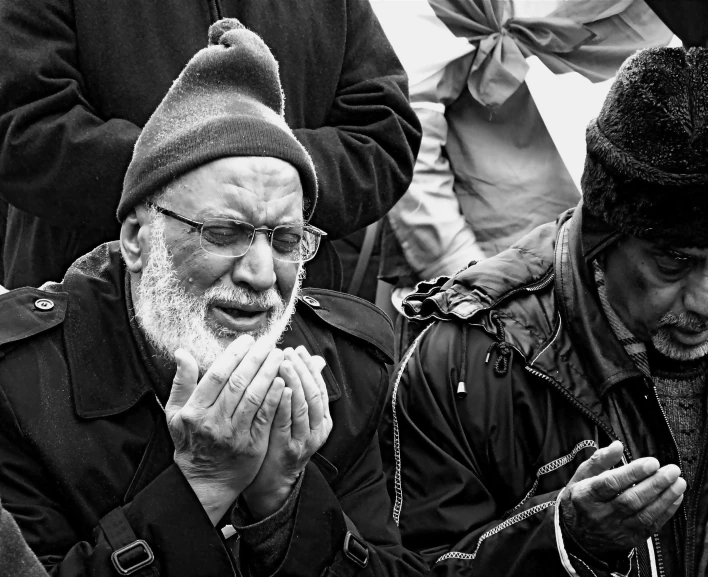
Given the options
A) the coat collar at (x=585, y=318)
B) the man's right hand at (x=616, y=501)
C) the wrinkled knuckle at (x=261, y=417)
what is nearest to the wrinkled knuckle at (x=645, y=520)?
the man's right hand at (x=616, y=501)

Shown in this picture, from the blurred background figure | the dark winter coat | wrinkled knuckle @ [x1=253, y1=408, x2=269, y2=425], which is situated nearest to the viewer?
the dark winter coat

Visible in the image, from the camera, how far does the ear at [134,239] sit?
396 cm

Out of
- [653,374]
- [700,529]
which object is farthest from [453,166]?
[700,529]

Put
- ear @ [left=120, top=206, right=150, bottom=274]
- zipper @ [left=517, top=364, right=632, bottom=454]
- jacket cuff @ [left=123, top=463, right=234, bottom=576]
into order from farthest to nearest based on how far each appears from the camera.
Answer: zipper @ [left=517, top=364, right=632, bottom=454] → ear @ [left=120, top=206, right=150, bottom=274] → jacket cuff @ [left=123, top=463, right=234, bottom=576]

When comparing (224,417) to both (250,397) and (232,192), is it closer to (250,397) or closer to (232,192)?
(250,397)

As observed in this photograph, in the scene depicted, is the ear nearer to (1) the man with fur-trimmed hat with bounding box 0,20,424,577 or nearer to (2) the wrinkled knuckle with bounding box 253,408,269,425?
(1) the man with fur-trimmed hat with bounding box 0,20,424,577

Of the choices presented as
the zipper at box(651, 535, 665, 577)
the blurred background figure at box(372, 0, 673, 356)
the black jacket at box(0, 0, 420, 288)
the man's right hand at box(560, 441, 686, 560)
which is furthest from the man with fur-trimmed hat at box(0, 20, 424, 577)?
the blurred background figure at box(372, 0, 673, 356)

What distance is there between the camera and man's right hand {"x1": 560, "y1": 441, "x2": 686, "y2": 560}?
3.67 m

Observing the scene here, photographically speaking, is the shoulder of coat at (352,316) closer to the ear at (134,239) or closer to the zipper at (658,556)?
the ear at (134,239)

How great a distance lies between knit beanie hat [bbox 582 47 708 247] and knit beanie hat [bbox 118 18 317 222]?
0.92 meters

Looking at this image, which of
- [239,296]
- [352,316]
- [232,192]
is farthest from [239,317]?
[352,316]

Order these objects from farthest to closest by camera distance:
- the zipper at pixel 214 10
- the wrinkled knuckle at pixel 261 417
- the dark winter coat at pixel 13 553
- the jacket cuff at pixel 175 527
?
1. the zipper at pixel 214 10
2. the wrinkled knuckle at pixel 261 417
3. the jacket cuff at pixel 175 527
4. the dark winter coat at pixel 13 553

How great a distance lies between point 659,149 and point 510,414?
907 millimetres

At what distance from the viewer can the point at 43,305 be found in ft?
12.6
